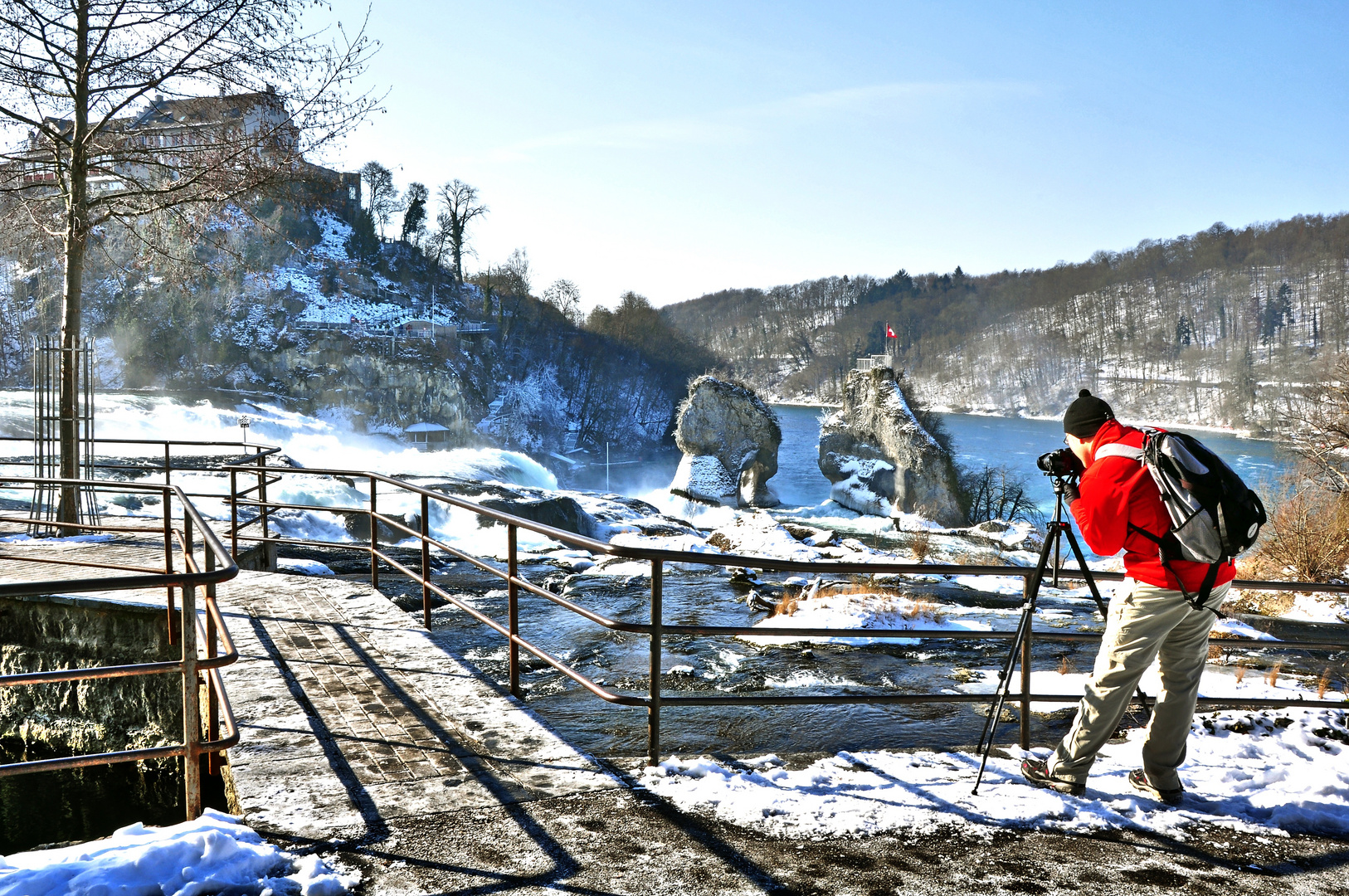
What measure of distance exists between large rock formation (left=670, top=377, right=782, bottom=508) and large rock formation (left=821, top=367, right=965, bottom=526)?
733 centimetres

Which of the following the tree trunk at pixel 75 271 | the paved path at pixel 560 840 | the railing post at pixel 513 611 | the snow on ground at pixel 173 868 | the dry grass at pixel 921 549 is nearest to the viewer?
the snow on ground at pixel 173 868

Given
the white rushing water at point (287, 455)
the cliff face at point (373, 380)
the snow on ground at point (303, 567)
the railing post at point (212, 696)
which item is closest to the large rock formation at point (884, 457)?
the white rushing water at point (287, 455)

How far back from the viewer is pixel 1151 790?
4.07m

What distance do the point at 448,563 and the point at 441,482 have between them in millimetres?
22073

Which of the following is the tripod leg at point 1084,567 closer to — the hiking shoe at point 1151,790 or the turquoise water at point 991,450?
the hiking shoe at point 1151,790

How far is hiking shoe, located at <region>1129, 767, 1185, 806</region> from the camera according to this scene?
157 inches

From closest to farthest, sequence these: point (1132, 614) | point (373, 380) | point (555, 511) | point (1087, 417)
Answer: point (1132, 614) < point (1087, 417) < point (555, 511) < point (373, 380)

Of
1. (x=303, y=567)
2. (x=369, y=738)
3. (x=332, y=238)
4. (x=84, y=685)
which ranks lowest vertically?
(x=84, y=685)

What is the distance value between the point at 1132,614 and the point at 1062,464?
2.36 ft

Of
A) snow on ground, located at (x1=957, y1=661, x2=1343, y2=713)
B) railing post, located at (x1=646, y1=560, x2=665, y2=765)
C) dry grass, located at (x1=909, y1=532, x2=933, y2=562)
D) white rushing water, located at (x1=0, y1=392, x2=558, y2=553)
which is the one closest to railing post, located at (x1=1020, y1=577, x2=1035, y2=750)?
railing post, located at (x1=646, y1=560, x2=665, y2=765)

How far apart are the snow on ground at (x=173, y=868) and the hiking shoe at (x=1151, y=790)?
3.46 metres

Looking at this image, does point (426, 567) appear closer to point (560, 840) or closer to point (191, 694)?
point (191, 694)

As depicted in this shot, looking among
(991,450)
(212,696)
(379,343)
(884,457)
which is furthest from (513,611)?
(991,450)

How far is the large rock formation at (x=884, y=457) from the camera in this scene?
65.6 metres
